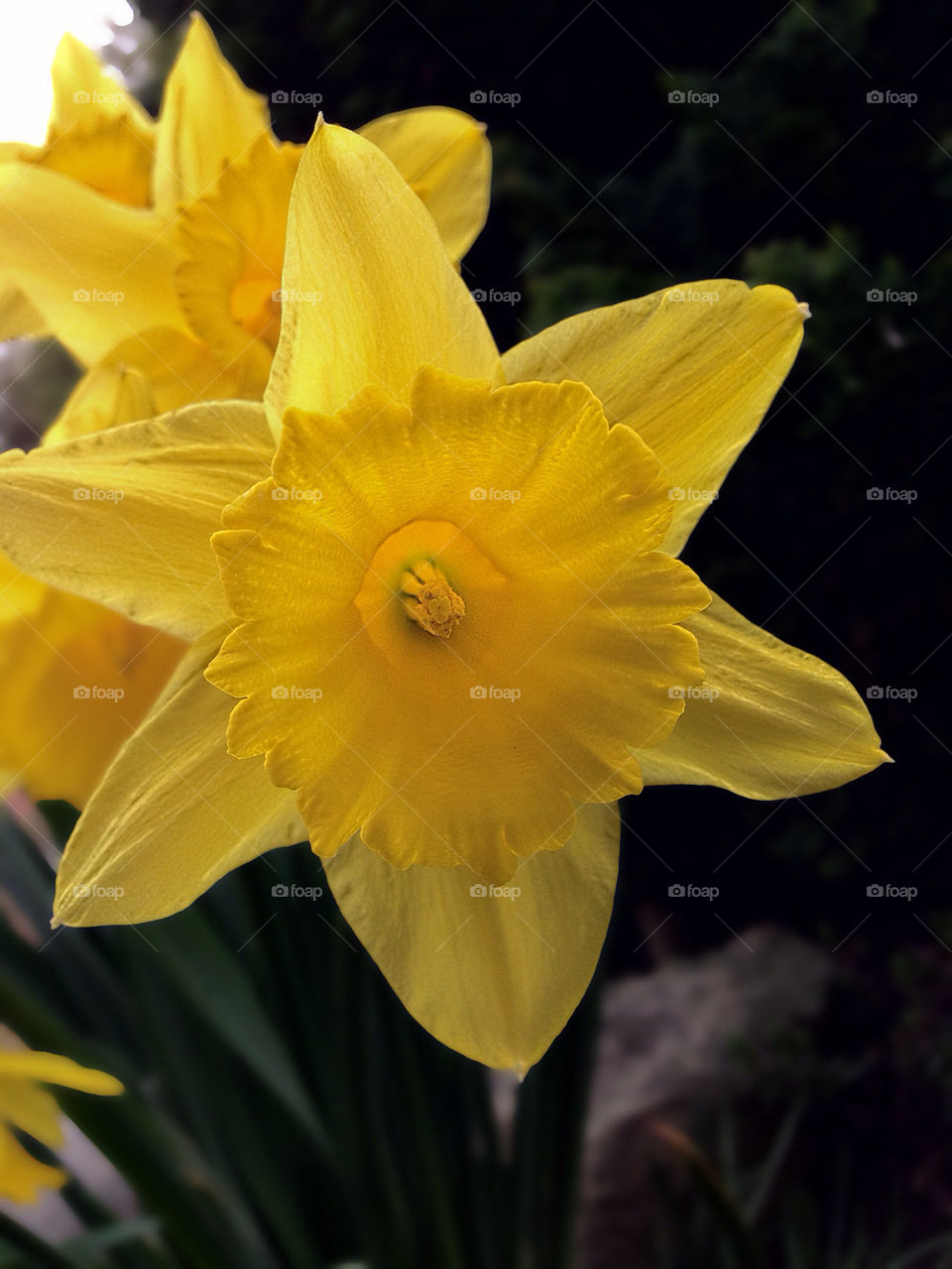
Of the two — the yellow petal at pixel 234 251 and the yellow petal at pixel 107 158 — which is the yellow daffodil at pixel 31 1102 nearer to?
the yellow petal at pixel 234 251

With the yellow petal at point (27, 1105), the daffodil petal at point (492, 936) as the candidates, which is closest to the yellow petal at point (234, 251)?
the daffodil petal at point (492, 936)

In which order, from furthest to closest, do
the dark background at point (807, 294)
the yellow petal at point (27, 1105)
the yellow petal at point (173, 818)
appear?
the dark background at point (807, 294) → the yellow petal at point (27, 1105) → the yellow petal at point (173, 818)

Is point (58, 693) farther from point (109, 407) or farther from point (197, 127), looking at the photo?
point (197, 127)

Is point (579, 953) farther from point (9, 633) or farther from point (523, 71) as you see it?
point (523, 71)

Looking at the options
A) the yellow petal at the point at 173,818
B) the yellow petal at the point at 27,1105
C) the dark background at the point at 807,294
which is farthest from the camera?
the dark background at the point at 807,294

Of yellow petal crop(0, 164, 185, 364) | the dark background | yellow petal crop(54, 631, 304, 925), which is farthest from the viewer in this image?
the dark background

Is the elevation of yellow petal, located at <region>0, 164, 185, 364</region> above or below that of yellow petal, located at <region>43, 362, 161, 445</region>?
above

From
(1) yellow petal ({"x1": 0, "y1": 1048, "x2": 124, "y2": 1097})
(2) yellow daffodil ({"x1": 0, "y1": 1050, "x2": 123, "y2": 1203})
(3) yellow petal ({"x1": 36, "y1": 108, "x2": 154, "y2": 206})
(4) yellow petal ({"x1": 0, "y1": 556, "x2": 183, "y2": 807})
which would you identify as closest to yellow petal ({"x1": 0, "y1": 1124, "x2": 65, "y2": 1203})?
(2) yellow daffodil ({"x1": 0, "y1": 1050, "x2": 123, "y2": 1203})

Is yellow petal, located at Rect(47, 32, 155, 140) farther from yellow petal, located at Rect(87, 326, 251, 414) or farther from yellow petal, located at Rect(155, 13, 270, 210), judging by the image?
yellow petal, located at Rect(87, 326, 251, 414)

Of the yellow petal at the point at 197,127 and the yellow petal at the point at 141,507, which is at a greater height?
the yellow petal at the point at 197,127
